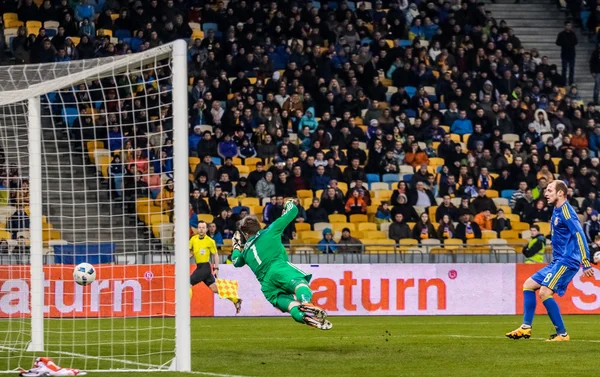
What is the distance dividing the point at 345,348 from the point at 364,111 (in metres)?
16.9

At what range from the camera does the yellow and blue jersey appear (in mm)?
15391

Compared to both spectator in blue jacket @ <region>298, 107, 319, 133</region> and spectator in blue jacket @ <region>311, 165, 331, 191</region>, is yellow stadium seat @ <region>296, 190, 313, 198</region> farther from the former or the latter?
spectator in blue jacket @ <region>298, 107, 319, 133</region>

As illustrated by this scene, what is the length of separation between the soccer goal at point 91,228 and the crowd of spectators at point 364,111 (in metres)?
2.74

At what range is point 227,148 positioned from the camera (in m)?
28.7

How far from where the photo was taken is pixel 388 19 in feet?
111

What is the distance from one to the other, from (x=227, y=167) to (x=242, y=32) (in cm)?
510

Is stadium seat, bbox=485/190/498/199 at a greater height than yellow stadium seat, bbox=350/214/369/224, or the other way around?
stadium seat, bbox=485/190/498/199

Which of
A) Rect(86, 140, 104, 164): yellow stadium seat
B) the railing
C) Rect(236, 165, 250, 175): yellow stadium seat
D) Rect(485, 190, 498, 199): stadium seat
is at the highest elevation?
Rect(86, 140, 104, 164): yellow stadium seat

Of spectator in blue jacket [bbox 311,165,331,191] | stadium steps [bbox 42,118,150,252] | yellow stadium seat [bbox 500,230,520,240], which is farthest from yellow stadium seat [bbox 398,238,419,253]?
stadium steps [bbox 42,118,150,252]

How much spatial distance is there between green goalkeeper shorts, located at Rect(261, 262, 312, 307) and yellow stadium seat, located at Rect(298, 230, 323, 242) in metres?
12.3

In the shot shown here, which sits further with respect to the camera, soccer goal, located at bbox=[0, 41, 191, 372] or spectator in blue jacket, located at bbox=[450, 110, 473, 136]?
spectator in blue jacket, located at bbox=[450, 110, 473, 136]

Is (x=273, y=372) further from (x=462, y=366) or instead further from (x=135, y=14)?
(x=135, y=14)

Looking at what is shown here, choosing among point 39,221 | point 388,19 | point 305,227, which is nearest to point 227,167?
point 305,227

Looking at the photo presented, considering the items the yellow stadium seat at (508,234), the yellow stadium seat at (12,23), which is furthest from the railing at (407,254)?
the yellow stadium seat at (12,23)
